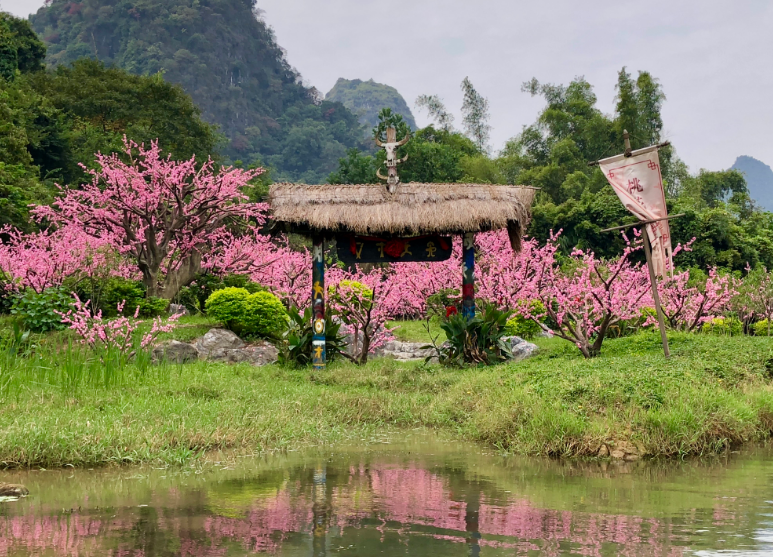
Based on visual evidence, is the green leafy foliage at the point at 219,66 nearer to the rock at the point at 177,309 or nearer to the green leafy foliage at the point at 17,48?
the green leafy foliage at the point at 17,48

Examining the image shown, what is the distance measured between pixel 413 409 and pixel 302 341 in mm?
4167

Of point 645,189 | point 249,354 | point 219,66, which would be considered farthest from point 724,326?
point 219,66

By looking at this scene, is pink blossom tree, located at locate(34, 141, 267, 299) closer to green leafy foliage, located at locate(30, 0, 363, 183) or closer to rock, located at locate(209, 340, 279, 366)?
rock, located at locate(209, 340, 279, 366)

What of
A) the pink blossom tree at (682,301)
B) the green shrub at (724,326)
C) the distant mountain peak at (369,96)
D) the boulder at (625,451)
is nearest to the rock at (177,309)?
the pink blossom tree at (682,301)

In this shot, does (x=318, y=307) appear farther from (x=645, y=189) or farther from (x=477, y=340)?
(x=645, y=189)

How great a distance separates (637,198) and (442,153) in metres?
28.3

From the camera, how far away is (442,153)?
124ft

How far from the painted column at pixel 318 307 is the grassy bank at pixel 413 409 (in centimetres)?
131

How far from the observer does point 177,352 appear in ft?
44.7

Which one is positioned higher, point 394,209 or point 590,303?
point 394,209

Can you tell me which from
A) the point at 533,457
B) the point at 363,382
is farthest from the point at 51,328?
the point at 533,457

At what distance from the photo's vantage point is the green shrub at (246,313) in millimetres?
15141

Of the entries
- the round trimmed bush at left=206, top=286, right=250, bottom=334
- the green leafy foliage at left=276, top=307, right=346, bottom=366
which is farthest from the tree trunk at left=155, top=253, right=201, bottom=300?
the green leafy foliage at left=276, top=307, right=346, bottom=366

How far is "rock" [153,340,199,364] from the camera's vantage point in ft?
44.1
